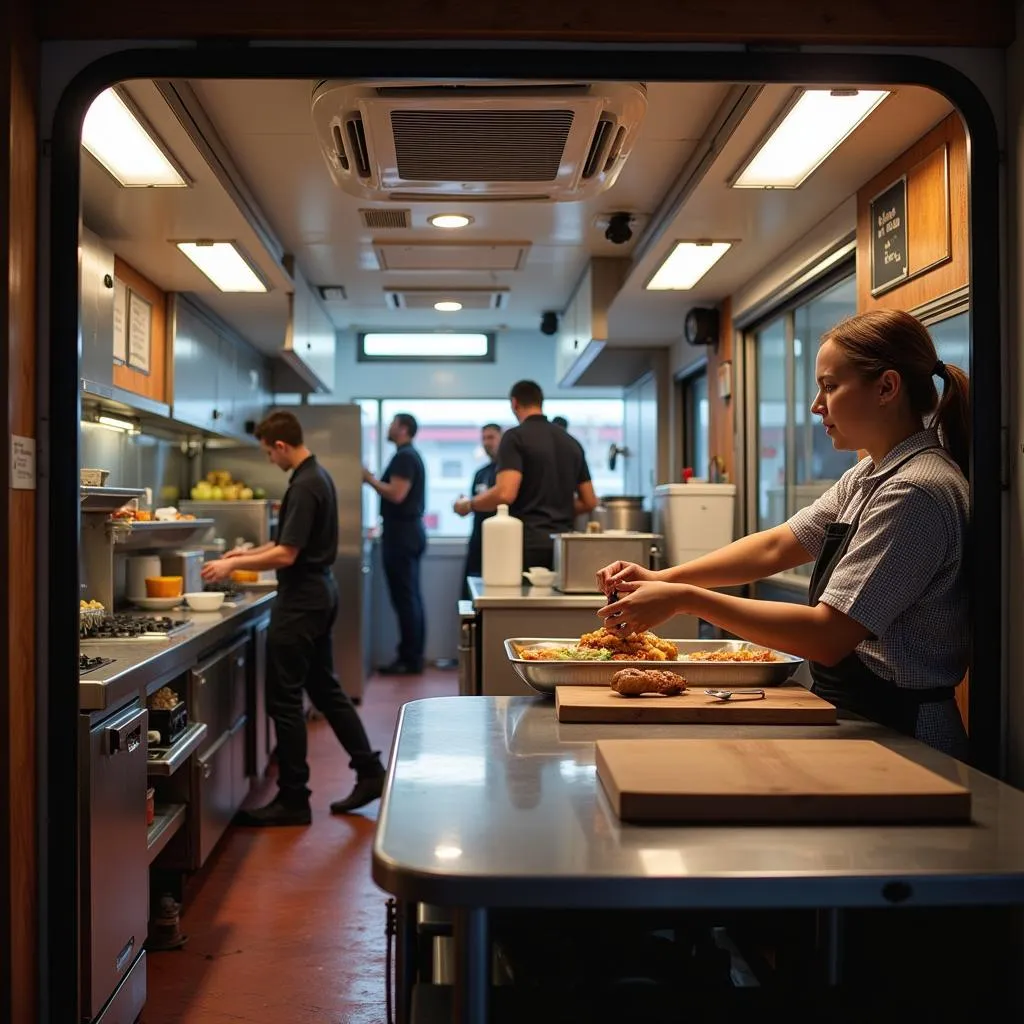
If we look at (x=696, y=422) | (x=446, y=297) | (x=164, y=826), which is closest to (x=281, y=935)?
(x=164, y=826)

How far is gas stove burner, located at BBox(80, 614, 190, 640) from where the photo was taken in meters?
3.31

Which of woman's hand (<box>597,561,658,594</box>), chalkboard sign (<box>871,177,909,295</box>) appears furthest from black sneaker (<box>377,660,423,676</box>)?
woman's hand (<box>597,561,658,594</box>)

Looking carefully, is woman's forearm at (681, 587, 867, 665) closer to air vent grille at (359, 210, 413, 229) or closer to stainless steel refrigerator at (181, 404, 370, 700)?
air vent grille at (359, 210, 413, 229)

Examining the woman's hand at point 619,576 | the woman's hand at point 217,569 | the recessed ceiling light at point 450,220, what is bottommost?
the woman's hand at point 217,569

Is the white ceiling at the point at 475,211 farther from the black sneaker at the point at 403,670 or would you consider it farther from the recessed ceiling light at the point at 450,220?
the black sneaker at the point at 403,670

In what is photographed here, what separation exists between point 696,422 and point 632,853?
5.44 meters

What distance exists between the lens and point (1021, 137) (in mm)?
1877

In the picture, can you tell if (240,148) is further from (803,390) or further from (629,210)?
(803,390)

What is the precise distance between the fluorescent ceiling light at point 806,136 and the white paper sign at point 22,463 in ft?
6.38

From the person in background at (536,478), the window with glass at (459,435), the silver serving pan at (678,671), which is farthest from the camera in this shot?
the window with glass at (459,435)

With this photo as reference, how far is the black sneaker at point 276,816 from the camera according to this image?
4.26 meters

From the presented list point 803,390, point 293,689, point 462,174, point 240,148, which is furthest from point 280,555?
point 803,390

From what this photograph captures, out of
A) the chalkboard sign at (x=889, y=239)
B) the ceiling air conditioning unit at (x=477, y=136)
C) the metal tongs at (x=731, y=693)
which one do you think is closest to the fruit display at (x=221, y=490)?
the ceiling air conditioning unit at (x=477, y=136)

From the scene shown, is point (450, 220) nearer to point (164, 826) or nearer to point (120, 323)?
point (120, 323)
